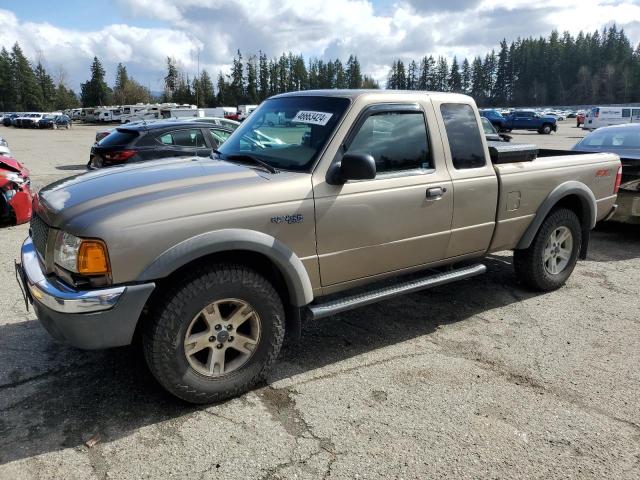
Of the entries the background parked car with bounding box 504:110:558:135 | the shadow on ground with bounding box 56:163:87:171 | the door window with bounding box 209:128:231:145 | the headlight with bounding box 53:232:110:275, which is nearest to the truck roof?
the headlight with bounding box 53:232:110:275

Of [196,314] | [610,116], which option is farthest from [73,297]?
[610,116]

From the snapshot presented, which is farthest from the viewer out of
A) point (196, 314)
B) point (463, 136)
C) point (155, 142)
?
point (155, 142)

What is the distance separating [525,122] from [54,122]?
4808 cm

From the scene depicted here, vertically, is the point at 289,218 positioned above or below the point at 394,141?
below

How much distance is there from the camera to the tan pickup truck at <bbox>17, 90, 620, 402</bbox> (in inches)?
111

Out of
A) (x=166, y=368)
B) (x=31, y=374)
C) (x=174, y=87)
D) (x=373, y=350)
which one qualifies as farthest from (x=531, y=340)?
(x=174, y=87)

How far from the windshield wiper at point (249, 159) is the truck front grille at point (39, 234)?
4.48 ft

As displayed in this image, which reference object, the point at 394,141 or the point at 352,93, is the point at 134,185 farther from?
the point at 394,141

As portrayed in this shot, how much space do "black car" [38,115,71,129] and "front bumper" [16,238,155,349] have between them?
60811 mm

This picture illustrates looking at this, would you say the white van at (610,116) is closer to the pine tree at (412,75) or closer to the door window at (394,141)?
the door window at (394,141)

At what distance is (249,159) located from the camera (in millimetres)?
3797

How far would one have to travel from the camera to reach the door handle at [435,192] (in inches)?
155

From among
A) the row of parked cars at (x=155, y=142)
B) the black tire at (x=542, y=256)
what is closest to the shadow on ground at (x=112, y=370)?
the black tire at (x=542, y=256)

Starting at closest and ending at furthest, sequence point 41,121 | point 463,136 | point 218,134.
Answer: point 463,136
point 218,134
point 41,121
